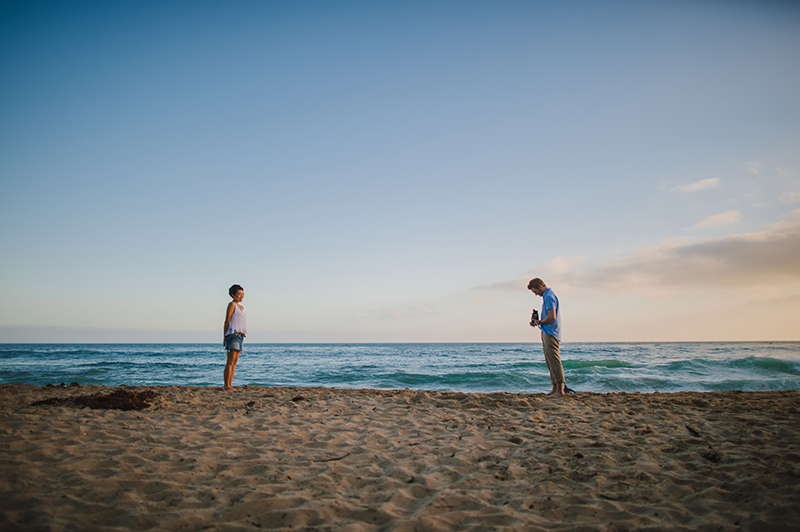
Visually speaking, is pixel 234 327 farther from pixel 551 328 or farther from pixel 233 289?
pixel 551 328

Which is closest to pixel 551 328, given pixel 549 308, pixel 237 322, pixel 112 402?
pixel 549 308

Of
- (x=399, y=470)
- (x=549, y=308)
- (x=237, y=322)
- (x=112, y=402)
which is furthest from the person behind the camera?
(x=237, y=322)

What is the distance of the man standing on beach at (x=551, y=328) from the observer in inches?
267

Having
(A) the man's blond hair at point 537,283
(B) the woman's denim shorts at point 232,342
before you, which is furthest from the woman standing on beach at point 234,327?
(A) the man's blond hair at point 537,283

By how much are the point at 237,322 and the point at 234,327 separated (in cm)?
12

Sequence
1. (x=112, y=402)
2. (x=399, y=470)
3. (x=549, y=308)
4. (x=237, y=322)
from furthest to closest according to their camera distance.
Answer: (x=237, y=322)
(x=549, y=308)
(x=112, y=402)
(x=399, y=470)

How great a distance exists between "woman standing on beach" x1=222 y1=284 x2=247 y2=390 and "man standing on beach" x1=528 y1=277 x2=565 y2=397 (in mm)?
5520

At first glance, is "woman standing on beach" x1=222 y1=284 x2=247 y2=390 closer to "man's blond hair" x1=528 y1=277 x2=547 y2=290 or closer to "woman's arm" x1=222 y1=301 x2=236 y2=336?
"woman's arm" x1=222 y1=301 x2=236 y2=336

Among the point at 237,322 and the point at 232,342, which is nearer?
the point at 232,342

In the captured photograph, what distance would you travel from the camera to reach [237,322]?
24.5 feet

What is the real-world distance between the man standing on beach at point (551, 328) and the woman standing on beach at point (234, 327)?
5.52 metres

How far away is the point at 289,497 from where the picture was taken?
103 inches

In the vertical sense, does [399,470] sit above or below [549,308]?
below

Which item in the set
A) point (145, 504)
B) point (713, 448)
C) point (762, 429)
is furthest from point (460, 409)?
point (145, 504)
